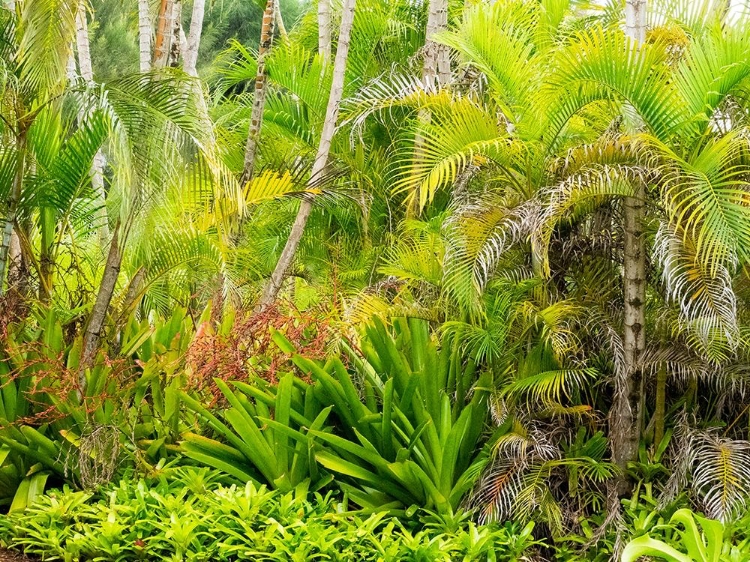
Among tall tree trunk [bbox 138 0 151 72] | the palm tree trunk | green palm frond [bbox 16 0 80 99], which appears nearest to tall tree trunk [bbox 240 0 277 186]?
tall tree trunk [bbox 138 0 151 72]

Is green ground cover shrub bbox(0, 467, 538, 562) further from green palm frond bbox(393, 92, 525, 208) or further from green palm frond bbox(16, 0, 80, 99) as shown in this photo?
green palm frond bbox(16, 0, 80, 99)

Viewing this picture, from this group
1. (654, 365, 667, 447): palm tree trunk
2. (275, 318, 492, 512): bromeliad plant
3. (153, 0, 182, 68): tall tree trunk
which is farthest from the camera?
(153, 0, 182, 68): tall tree trunk

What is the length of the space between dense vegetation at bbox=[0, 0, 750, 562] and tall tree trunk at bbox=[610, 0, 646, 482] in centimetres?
2

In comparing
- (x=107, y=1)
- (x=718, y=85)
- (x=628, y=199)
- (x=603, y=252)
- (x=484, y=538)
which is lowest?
(x=484, y=538)

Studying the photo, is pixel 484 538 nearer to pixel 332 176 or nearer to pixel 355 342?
pixel 355 342

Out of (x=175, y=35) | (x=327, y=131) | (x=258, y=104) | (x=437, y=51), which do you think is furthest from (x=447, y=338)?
(x=175, y=35)

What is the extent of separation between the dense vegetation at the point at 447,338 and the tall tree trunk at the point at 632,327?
17 millimetres

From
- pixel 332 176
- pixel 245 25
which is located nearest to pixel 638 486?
pixel 332 176

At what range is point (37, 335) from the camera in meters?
6.44

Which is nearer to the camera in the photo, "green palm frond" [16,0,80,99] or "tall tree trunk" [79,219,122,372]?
"green palm frond" [16,0,80,99]

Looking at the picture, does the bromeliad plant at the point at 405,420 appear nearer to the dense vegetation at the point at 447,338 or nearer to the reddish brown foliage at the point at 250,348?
the dense vegetation at the point at 447,338

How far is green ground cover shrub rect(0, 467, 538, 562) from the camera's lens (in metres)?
4.59

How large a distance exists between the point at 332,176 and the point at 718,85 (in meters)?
3.85

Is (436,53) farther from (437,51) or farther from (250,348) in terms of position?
(250,348)
